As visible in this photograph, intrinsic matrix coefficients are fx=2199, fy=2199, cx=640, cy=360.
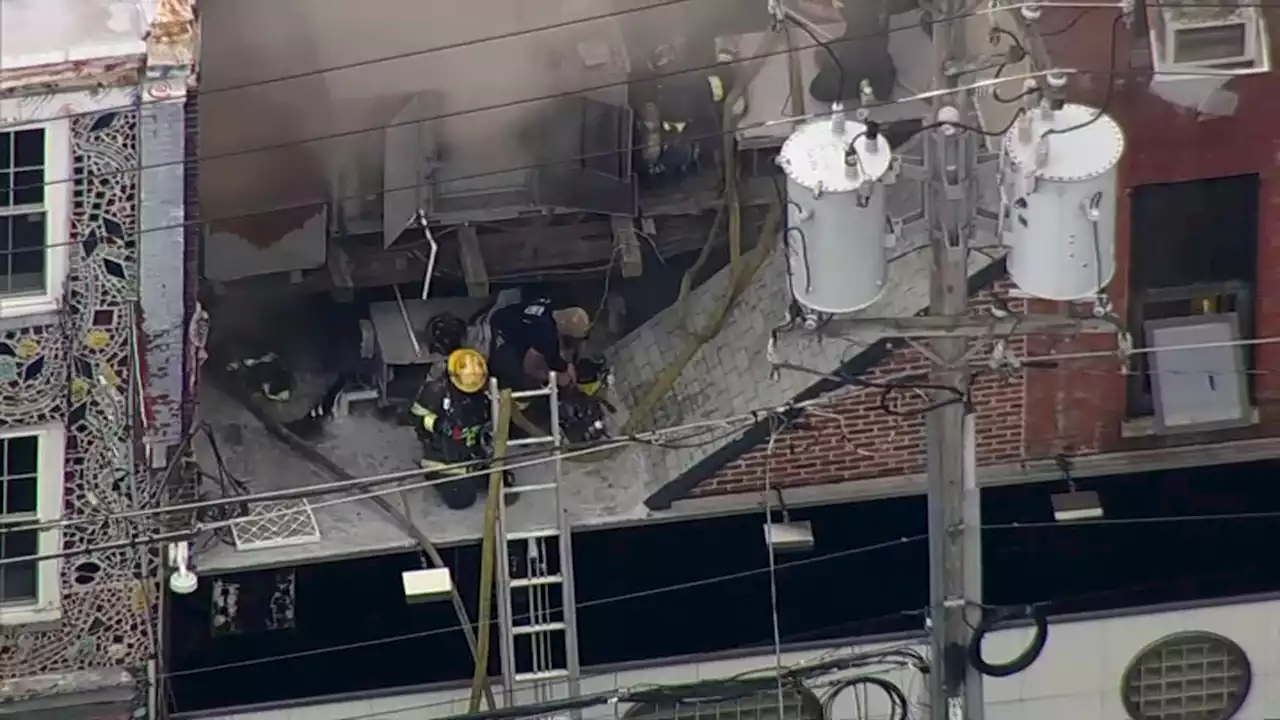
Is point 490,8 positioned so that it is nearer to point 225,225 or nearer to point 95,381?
point 225,225

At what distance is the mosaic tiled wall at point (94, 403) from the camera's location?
1216 cm

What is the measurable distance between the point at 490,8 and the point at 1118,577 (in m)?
5.68

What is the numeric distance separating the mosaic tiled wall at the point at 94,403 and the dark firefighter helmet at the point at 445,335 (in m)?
2.22

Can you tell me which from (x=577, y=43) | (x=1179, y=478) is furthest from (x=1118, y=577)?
(x=577, y=43)

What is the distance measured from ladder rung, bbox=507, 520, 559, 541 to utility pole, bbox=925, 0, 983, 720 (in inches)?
120

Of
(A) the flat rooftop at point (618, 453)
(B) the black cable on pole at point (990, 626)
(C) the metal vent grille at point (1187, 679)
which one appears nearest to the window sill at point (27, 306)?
(A) the flat rooftop at point (618, 453)

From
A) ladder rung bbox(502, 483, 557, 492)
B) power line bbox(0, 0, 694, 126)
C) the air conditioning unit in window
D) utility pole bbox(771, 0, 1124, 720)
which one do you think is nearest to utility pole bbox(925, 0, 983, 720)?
utility pole bbox(771, 0, 1124, 720)

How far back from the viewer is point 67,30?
11.7m

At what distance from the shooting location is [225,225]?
1431 cm

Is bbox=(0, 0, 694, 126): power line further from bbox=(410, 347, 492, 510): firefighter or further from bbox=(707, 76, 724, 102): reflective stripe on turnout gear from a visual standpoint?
bbox=(410, 347, 492, 510): firefighter

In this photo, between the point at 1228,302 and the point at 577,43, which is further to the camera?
the point at 577,43

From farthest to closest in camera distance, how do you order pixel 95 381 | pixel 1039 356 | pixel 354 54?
pixel 354 54, pixel 1039 356, pixel 95 381

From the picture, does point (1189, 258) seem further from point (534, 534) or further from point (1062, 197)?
point (534, 534)

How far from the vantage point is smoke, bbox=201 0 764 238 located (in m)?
14.4
